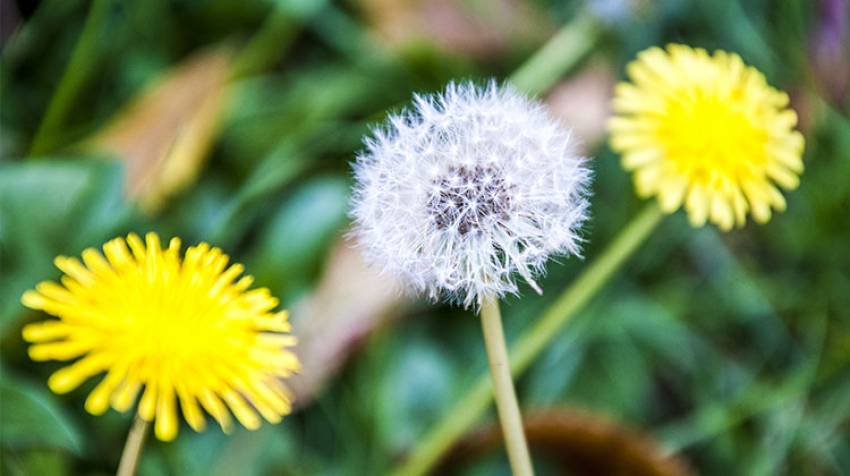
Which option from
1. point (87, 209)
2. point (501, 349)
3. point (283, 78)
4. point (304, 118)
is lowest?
point (501, 349)

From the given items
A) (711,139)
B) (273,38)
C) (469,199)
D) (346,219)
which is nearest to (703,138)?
(711,139)

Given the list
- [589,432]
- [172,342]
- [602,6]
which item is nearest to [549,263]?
[589,432]

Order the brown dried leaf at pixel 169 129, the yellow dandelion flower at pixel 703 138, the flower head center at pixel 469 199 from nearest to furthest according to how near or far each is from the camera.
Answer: the flower head center at pixel 469 199 < the yellow dandelion flower at pixel 703 138 < the brown dried leaf at pixel 169 129

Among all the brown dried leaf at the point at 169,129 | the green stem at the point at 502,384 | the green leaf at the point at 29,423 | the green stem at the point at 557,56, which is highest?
the green stem at the point at 557,56

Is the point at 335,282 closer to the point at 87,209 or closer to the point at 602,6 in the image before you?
the point at 87,209

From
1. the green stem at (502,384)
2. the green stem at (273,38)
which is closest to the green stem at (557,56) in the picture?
the green stem at (273,38)

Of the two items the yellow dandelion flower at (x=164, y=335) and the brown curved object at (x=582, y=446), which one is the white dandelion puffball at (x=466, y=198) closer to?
the yellow dandelion flower at (x=164, y=335)

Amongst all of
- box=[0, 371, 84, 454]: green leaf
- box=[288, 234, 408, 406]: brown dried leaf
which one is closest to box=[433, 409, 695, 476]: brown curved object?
box=[288, 234, 408, 406]: brown dried leaf

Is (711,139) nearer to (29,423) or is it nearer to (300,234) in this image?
(300,234)
